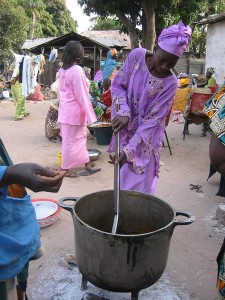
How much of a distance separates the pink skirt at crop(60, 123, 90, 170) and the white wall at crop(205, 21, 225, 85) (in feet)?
26.0

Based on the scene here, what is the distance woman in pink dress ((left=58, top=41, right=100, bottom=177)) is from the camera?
4.02m

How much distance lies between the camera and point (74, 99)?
4188 millimetres

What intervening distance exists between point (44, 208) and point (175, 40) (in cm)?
212

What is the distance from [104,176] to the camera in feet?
15.0

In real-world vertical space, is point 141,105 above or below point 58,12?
below

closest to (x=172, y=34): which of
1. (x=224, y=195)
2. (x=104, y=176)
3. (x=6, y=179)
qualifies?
(x=6, y=179)

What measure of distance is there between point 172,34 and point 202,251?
1848 mm

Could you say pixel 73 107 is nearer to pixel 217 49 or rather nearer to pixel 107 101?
pixel 107 101

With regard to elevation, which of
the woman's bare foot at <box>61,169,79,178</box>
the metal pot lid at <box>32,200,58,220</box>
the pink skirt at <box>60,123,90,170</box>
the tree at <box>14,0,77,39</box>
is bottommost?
the woman's bare foot at <box>61,169,79,178</box>

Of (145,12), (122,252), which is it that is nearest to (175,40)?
(122,252)

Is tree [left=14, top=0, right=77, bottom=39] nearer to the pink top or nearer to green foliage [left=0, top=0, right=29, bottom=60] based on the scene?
green foliage [left=0, top=0, right=29, bottom=60]

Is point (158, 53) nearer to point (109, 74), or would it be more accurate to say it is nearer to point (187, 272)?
point (187, 272)

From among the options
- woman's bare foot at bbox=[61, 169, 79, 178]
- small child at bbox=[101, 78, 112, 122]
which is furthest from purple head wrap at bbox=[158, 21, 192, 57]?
small child at bbox=[101, 78, 112, 122]

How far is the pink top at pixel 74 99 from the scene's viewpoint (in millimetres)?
4047
